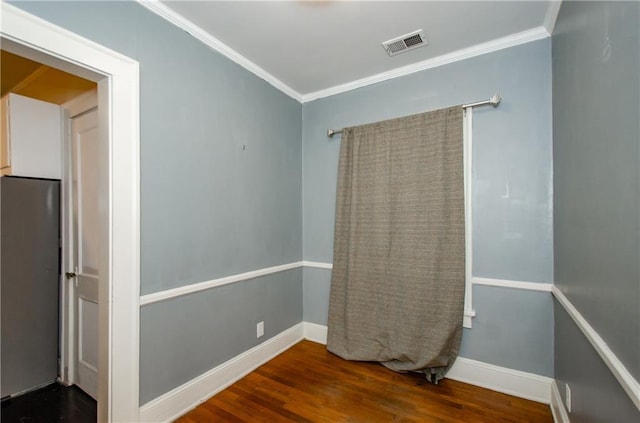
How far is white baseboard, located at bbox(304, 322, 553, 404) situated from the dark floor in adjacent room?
2.55 m

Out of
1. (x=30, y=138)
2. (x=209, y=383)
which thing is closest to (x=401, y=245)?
(x=209, y=383)

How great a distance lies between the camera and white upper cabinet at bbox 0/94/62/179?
209 cm

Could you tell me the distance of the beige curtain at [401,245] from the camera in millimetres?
2158

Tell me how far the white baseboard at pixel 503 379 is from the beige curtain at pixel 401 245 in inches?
5.6

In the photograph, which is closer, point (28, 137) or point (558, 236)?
point (558, 236)

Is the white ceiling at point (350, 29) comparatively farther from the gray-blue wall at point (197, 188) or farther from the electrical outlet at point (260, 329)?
the electrical outlet at point (260, 329)

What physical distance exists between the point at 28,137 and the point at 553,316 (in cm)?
393

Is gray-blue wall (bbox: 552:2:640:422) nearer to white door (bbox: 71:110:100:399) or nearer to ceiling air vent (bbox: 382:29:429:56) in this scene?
ceiling air vent (bbox: 382:29:429:56)

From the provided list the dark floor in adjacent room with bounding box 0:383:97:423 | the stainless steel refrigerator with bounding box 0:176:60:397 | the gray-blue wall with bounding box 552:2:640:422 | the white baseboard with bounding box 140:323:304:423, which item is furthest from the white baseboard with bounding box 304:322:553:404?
the stainless steel refrigerator with bounding box 0:176:60:397

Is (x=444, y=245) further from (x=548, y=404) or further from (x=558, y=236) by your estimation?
(x=548, y=404)

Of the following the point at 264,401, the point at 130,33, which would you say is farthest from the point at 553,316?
the point at 130,33

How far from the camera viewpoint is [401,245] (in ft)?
7.70

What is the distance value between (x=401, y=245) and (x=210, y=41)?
6.89 feet

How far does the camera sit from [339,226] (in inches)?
105
